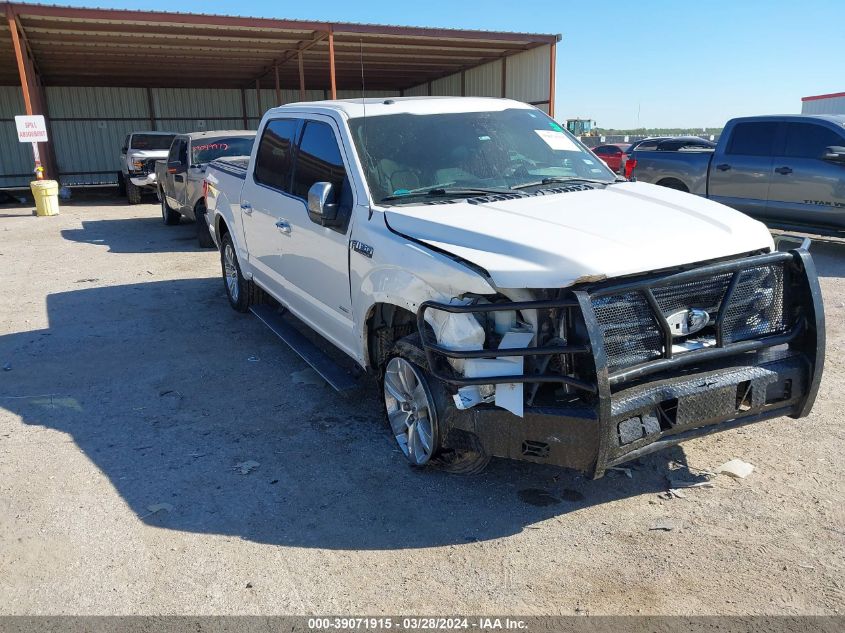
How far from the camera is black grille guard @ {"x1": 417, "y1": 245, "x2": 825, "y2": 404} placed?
2.90 metres

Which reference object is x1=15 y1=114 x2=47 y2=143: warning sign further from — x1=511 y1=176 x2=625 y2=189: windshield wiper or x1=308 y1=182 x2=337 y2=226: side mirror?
x1=511 y1=176 x2=625 y2=189: windshield wiper

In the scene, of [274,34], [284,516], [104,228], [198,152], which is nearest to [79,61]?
[274,34]

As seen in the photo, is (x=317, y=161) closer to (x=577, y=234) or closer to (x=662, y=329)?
(x=577, y=234)

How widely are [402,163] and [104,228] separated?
12.3 meters

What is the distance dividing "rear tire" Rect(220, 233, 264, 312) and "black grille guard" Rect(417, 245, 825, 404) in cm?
385

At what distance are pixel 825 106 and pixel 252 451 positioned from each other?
41200 millimetres

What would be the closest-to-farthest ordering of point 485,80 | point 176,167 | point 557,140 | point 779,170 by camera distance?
1. point 557,140
2. point 779,170
3. point 176,167
4. point 485,80

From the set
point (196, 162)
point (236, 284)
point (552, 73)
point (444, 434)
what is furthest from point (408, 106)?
point (552, 73)

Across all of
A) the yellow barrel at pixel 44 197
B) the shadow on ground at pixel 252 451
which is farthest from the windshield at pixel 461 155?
the yellow barrel at pixel 44 197

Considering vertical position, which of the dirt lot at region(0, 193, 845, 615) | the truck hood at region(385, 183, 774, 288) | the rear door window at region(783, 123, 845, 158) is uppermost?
the rear door window at region(783, 123, 845, 158)

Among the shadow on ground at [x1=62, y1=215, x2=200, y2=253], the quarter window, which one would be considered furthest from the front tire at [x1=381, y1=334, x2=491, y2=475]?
the shadow on ground at [x1=62, y1=215, x2=200, y2=253]

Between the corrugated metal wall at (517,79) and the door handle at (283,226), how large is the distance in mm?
17448

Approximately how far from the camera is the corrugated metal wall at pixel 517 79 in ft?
69.3

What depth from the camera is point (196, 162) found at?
11602 mm
